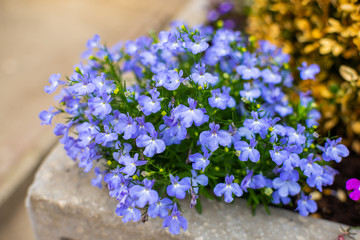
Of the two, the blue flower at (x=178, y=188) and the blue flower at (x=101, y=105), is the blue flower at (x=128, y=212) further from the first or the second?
the blue flower at (x=101, y=105)

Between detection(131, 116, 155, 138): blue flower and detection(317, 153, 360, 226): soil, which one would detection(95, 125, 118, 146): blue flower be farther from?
detection(317, 153, 360, 226): soil

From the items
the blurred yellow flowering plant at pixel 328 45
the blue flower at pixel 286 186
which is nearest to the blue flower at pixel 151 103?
the blue flower at pixel 286 186

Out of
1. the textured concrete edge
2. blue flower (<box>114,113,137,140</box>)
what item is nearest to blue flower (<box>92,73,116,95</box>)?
blue flower (<box>114,113,137,140</box>)

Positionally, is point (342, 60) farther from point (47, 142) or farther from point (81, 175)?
point (47, 142)

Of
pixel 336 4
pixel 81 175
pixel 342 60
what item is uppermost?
pixel 81 175

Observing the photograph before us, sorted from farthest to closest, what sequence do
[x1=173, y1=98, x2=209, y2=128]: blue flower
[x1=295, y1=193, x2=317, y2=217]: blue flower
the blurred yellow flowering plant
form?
the blurred yellow flowering plant
[x1=295, y1=193, x2=317, y2=217]: blue flower
[x1=173, y1=98, x2=209, y2=128]: blue flower

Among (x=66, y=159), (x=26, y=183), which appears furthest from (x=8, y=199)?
(x=66, y=159)
